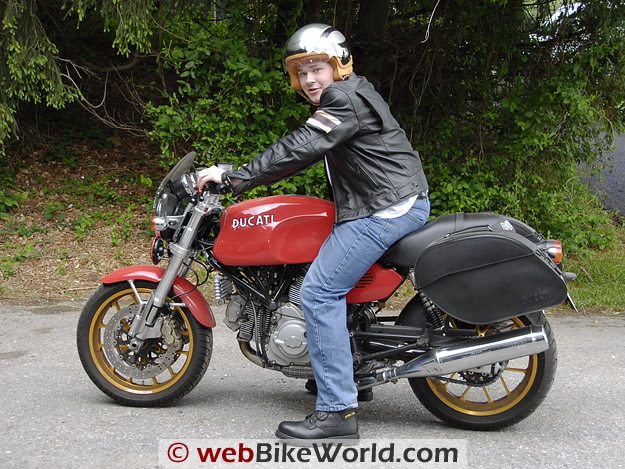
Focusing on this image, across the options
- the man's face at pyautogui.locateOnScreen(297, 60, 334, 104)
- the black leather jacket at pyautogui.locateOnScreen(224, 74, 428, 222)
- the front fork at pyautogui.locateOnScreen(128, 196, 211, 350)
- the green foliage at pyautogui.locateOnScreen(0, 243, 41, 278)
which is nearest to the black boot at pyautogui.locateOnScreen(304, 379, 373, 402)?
the front fork at pyautogui.locateOnScreen(128, 196, 211, 350)

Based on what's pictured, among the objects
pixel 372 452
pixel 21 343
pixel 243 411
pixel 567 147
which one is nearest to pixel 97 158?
pixel 21 343

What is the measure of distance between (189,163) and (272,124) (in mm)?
3647

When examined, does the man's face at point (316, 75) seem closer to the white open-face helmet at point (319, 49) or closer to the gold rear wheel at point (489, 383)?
the white open-face helmet at point (319, 49)

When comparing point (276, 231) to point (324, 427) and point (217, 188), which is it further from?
point (324, 427)

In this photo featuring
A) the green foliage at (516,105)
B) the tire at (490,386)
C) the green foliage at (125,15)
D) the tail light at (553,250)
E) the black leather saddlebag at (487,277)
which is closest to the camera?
the black leather saddlebag at (487,277)

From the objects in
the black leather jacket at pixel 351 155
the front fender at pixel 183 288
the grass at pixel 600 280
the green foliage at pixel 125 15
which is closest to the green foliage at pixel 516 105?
the grass at pixel 600 280

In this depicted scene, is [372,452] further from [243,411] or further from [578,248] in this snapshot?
[578,248]

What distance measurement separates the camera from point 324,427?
3939 mm

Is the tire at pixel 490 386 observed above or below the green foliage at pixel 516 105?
below

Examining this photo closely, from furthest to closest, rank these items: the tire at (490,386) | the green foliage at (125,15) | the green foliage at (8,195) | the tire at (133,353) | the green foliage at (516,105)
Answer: the green foliage at (8,195) < the green foliage at (516,105) < the green foliage at (125,15) < the tire at (133,353) < the tire at (490,386)

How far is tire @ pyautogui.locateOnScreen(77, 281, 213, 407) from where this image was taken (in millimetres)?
4363

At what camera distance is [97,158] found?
32.2 ft

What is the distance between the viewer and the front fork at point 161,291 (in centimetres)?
418

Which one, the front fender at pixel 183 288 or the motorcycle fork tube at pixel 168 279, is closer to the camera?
the motorcycle fork tube at pixel 168 279
